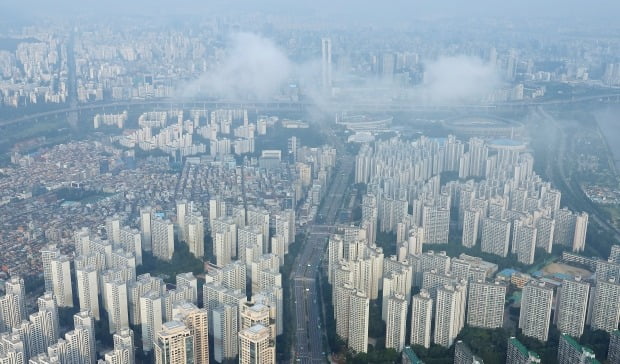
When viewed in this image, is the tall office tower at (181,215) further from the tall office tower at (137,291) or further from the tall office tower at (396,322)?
the tall office tower at (396,322)

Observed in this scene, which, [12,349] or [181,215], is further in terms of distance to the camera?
[181,215]

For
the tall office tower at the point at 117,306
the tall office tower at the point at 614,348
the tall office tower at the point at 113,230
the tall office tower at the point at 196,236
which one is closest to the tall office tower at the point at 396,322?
the tall office tower at the point at 614,348

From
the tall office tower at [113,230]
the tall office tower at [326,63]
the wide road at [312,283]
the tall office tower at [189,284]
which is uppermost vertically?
the tall office tower at [326,63]

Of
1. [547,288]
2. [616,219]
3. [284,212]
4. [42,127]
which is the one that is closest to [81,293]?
[284,212]

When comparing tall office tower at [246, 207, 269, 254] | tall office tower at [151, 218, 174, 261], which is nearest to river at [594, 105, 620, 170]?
tall office tower at [246, 207, 269, 254]

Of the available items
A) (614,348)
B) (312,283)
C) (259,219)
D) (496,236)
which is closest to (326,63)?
(259,219)

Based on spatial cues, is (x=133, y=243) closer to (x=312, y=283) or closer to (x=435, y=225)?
(x=312, y=283)
